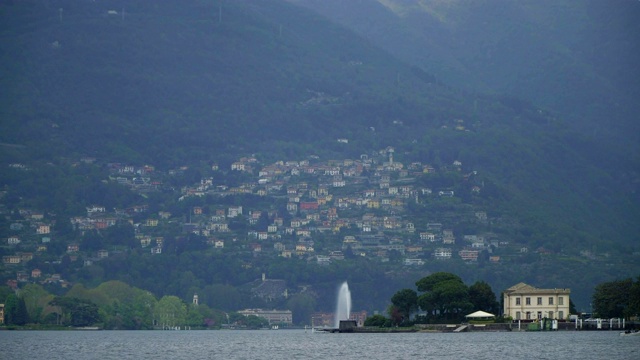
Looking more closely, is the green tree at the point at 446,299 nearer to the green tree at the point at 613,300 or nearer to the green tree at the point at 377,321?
the green tree at the point at 377,321

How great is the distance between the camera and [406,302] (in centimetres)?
11931

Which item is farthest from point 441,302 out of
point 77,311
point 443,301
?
point 77,311

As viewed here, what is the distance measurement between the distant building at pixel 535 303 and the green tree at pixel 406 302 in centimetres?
796

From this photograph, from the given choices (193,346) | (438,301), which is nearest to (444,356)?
(193,346)

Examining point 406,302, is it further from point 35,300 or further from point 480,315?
point 35,300

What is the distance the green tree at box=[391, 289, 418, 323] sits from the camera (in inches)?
4685

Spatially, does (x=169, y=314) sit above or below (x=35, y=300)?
below

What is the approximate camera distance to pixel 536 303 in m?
118

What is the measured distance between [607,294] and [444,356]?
42352mm

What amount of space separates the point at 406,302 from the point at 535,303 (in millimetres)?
10852

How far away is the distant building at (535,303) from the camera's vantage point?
11719 centimetres

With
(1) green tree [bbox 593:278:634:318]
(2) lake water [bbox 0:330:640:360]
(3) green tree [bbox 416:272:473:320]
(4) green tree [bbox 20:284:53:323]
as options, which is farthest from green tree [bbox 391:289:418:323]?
(4) green tree [bbox 20:284:53:323]

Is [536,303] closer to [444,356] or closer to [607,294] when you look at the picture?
[607,294]

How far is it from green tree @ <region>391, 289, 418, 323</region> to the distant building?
7.96 metres
